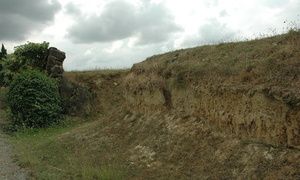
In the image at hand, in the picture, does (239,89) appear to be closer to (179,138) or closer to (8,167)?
(179,138)

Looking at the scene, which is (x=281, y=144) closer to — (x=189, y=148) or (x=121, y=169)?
(x=189, y=148)

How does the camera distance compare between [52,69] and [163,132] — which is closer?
[163,132]

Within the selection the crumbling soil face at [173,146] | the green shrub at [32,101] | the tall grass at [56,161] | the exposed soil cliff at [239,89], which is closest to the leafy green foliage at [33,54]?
the green shrub at [32,101]

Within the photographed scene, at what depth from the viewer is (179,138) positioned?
9133 millimetres

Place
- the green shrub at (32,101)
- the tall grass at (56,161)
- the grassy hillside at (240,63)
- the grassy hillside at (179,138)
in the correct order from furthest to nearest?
the green shrub at (32,101) → the tall grass at (56,161) → the grassy hillside at (240,63) → the grassy hillside at (179,138)

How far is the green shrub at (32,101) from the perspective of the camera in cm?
1736

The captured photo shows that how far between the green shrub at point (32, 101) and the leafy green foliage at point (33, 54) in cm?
303

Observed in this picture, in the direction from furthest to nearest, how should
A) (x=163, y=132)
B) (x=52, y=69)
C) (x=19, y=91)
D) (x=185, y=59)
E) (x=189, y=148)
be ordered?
(x=52, y=69)
(x=19, y=91)
(x=185, y=59)
(x=163, y=132)
(x=189, y=148)

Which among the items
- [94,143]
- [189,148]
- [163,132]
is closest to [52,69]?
[94,143]

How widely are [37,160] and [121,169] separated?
3.48 meters

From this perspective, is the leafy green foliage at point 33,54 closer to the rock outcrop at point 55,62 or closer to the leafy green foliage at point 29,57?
the leafy green foliage at point 29,57

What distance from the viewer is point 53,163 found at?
10.4 metres

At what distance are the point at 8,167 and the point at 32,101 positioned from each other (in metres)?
7.91

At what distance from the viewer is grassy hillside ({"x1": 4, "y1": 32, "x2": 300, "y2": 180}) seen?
6.84m
